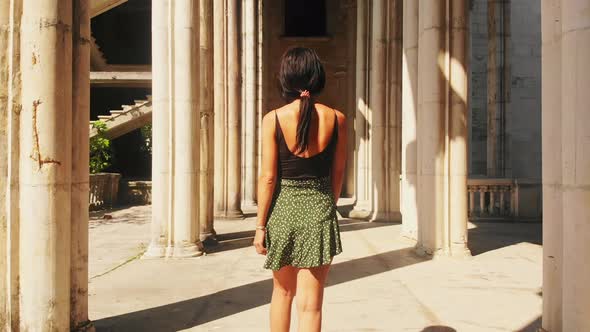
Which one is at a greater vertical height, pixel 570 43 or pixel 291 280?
pixel 570 43

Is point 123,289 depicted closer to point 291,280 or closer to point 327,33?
point 291,280

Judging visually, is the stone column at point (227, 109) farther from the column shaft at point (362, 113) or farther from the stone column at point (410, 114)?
the stone column at point (410, 114)

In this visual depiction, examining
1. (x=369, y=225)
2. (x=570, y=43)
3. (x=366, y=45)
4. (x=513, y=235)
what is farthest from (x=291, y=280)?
(x=366, y=45)

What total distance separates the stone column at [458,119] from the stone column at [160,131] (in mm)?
4254

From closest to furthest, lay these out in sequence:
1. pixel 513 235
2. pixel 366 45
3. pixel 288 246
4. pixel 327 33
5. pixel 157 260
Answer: pixel 288 246
pixel 157 260
pixel 513 235
pixel 366 45
pixel 327 33

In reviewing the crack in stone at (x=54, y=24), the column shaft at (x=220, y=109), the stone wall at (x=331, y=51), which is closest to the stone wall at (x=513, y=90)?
the stone wall at (x=331, y=51)

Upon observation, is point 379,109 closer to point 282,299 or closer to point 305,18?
point 282,299

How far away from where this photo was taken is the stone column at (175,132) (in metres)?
7.52

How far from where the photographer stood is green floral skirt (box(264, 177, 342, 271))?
281 cm

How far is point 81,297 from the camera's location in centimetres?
365

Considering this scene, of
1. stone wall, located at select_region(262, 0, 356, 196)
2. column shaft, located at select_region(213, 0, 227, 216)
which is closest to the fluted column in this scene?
column shaft, located at select_region(213, 0, 227, 216)

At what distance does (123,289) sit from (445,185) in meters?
4.77

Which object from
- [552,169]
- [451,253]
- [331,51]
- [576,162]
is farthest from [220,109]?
[331,51]

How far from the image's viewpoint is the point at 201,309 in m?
4.65
